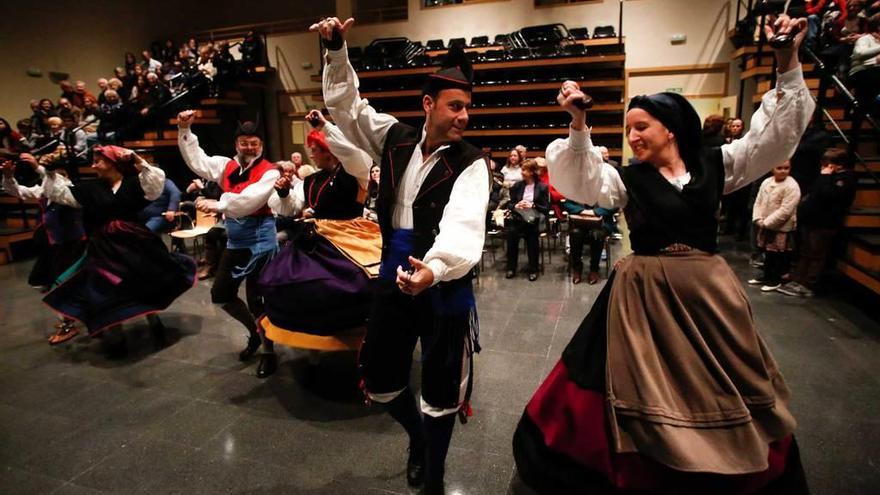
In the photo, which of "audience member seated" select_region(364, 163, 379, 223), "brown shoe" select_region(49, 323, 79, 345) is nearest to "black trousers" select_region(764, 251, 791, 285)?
"audience member seated" select_region(364, 163, 379, 223)

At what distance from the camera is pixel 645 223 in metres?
1.56

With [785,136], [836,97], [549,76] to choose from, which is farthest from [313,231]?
[549,76]

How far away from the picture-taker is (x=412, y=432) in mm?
2189

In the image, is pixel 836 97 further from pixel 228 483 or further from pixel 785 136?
pixel 228 483

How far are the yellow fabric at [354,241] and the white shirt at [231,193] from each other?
1.67ft

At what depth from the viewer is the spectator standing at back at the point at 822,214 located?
4293 mm

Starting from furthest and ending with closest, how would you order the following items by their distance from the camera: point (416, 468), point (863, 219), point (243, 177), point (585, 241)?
point (585, 241)
point (863, 219)
point (243, 177)
point (416, 468)

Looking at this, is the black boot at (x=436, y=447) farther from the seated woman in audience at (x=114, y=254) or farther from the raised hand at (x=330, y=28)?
the seated woman in audience at (x=114, y=254)

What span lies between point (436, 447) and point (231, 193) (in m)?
2.07

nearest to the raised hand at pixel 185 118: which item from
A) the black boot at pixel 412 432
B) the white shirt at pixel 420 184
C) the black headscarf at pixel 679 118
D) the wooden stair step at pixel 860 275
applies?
the white shirt at pixel 420 184

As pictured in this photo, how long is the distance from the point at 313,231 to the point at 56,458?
1.64 m

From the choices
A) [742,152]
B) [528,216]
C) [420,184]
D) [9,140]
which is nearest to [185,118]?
[420,184]

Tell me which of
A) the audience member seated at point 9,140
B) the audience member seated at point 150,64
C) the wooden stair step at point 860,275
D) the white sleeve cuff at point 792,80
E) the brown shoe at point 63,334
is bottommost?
the brown shoe at point 63,334

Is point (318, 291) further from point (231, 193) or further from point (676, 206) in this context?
point (676, 206)
